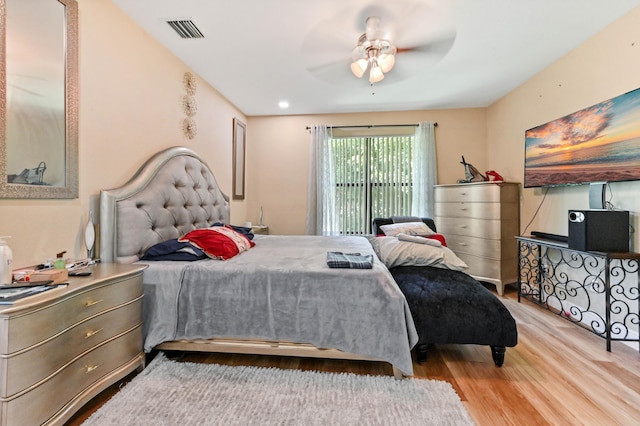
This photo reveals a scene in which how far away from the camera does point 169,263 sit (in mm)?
1731

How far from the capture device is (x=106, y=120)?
1.78 m

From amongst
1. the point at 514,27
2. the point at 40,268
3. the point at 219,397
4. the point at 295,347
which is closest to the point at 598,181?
the point at 514,27

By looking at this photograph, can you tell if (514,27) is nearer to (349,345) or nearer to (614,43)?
(614,43)

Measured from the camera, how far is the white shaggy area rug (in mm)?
1245

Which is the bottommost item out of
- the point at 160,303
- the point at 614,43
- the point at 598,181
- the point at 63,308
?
the point at 160,303

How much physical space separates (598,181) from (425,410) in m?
2.28

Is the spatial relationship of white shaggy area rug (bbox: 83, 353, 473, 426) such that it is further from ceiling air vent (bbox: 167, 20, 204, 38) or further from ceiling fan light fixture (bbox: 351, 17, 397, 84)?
ceiling air vent (bbox: 167, 20, 204, 38)

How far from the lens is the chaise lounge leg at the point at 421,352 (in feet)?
5.66

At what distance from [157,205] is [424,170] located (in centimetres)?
338

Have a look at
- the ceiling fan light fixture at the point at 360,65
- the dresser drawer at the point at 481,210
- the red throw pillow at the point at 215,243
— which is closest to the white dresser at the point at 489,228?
the dresser drawer at the point at 481,210

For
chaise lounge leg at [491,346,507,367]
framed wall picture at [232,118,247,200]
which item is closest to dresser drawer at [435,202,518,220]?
chaise lounge leg at [491,346,507,367]

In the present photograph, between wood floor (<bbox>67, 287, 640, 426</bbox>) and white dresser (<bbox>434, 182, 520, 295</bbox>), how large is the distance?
980 millimetres

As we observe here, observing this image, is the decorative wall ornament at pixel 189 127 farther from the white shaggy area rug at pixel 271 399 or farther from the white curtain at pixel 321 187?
the white shaggy area rug at pixel 271 399

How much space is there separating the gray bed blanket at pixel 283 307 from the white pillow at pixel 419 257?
619 mm
